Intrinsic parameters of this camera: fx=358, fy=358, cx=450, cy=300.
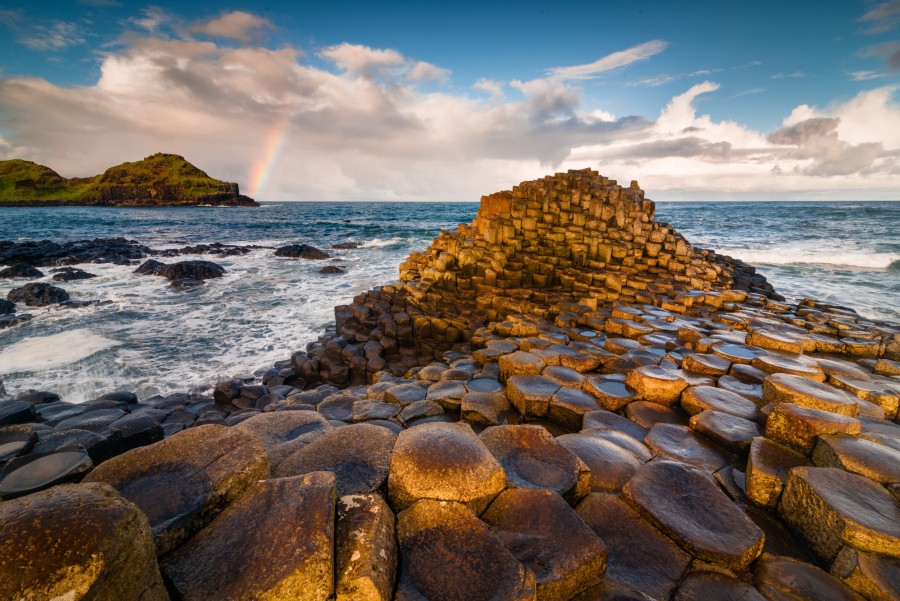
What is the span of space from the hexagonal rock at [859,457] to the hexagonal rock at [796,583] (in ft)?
3.17

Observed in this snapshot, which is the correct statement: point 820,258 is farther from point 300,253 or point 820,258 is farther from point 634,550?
point 300,253

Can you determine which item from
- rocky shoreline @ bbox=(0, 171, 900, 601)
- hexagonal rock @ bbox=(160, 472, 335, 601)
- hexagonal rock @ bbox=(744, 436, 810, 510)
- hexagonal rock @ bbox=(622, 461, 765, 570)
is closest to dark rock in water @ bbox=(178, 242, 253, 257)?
rocky shoreline @ bbox=(0, 171, 900, 601)

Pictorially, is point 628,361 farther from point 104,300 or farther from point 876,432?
point 104,300

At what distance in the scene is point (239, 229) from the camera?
41.5m

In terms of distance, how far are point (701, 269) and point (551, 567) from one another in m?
12.2

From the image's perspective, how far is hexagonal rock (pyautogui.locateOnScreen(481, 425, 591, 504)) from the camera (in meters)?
2.54

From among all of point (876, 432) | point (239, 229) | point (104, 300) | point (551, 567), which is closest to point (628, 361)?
point (876, 432)

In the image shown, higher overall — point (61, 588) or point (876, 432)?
point (61, 588)

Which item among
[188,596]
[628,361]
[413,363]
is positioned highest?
[188,596]

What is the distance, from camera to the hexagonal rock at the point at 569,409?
3959 millimetres

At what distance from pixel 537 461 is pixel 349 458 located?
55.6 inches

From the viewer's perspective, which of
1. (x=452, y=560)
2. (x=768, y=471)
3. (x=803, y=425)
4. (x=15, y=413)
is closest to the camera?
(x=452, y=560)

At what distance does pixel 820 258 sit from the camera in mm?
19953

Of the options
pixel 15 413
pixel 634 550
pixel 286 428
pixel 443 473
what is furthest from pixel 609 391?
pixel 15 413
